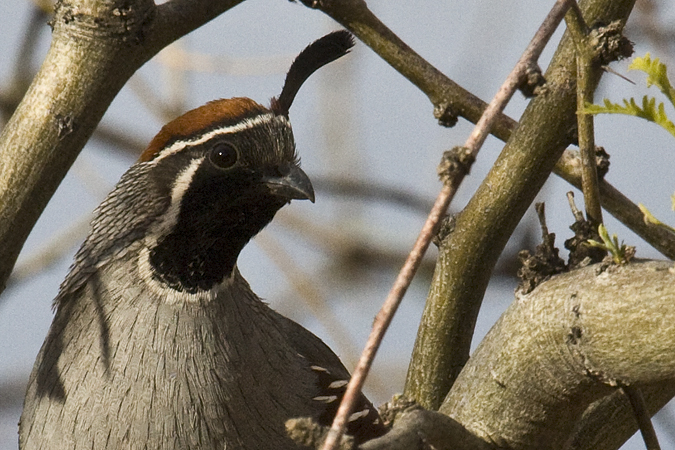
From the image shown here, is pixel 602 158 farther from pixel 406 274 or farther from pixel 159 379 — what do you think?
pixel 159 379

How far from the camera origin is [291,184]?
10.5ft

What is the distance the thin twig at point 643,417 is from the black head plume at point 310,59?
5.28 feet

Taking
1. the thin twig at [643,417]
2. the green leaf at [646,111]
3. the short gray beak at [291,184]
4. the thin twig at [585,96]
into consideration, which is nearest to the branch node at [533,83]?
the thin twig at [585,96]

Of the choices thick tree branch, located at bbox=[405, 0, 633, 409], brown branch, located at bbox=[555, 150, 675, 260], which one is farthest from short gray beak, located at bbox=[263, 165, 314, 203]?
brown branch, located at bbox=[555, 150, 675, 260]

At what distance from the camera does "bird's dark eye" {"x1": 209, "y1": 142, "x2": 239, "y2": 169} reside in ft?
10.6

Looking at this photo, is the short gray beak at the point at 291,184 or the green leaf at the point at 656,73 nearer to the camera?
the green leaf at the point at 656,73

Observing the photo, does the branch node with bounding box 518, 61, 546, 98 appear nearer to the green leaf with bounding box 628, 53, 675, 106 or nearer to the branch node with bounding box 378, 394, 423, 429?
the green leaf with bounding box 628, 53, 675, 106

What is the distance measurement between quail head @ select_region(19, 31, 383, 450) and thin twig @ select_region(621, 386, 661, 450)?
0.90 meters

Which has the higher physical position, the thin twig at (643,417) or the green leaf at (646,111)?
the green leaf at (646,111)

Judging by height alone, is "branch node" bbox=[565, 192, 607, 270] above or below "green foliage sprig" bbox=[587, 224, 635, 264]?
above

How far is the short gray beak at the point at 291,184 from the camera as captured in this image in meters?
3.18

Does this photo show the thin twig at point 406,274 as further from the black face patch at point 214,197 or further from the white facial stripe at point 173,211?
the white facial stripe at point 173,211

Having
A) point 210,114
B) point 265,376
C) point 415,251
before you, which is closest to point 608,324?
point 415,251

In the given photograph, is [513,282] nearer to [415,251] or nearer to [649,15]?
[649,15]
